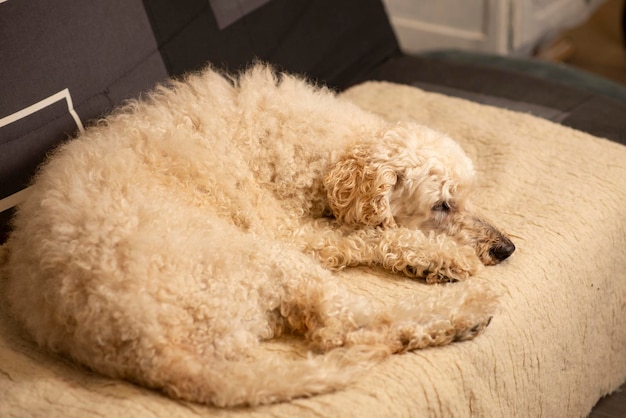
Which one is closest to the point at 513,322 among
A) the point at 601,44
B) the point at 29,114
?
the point at 29,114

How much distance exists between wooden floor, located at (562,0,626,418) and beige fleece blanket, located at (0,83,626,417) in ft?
7.73

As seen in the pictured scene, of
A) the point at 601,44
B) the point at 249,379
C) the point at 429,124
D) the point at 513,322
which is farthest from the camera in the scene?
the point at 601,44

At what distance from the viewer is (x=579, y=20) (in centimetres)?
486

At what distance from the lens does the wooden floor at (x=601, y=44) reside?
16.2 ft

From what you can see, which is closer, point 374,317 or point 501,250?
point 374,317

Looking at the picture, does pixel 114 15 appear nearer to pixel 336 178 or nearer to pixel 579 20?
pixel 336 178

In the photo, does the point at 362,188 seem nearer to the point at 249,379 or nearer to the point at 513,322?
the point at 513,322

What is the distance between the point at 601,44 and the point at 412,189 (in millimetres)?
3598

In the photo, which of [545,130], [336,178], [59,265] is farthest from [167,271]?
[545,130]

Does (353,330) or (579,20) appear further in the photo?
(579,20)

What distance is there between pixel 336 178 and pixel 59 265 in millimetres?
836

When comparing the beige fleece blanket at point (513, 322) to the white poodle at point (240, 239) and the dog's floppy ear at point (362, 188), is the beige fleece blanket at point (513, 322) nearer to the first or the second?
the white poodle at point (240, 239)

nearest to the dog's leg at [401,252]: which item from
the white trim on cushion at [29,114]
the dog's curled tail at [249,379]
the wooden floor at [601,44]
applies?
the dog's curled tail at [249,379]

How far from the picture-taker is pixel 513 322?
201 centimetres
